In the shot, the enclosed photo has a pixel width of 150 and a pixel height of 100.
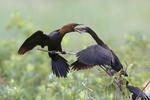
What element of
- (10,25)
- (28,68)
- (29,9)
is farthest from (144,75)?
(29,9)

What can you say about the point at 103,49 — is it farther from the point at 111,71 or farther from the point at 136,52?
the point at 136,52

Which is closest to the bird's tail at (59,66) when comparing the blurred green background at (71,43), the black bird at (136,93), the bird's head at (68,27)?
the blurred green background at (71,43)

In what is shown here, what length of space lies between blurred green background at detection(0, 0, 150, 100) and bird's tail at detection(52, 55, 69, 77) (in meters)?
0.18

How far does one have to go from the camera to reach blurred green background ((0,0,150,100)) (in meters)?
4.75

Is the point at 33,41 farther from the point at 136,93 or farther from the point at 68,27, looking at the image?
the point at 136,93

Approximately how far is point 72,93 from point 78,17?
546cm

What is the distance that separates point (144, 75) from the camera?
5.82 metres

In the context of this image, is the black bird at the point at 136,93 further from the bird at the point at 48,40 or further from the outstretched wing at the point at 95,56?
the bird at the point at 48,40

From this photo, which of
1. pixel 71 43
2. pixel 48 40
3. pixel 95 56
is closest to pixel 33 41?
pixel 48 40

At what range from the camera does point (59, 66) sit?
3883 millimetres

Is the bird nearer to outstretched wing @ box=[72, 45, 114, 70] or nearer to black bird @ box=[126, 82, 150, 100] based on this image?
outstretched wing @ box=[72, 45, 114, 70]

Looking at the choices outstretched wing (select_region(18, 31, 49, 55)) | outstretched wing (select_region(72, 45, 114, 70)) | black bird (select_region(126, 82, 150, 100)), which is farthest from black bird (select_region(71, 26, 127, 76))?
black bird (select_region(126, 82, 150, 100))

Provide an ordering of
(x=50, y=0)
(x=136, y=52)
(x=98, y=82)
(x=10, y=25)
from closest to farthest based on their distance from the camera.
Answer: (x=98, y=82)
(x=136, y=52)
(x=10, y=25)
(x=50, y=0)

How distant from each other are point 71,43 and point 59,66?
486 cm
